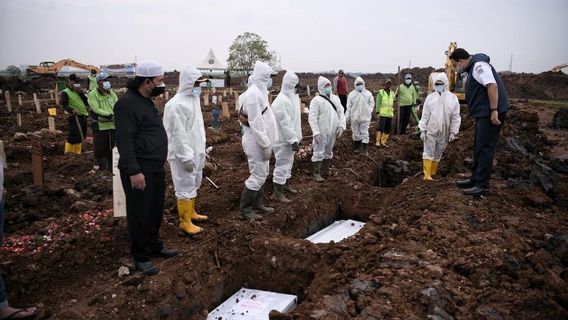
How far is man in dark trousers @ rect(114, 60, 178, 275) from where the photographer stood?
3656 millimetres

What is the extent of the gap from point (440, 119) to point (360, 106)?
9.56 ft

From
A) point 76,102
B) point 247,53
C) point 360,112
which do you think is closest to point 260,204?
point 360,112

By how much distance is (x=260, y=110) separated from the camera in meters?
5.30

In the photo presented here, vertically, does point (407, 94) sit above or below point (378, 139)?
above

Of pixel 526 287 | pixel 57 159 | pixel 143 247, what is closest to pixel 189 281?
pixel 143 247

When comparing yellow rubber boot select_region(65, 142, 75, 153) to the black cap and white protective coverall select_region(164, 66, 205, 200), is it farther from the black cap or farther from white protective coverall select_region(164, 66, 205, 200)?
the black cap

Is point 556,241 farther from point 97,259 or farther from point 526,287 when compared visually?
point 97,259

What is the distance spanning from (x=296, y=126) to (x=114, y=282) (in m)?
3.74

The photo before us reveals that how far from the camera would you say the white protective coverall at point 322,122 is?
734cm

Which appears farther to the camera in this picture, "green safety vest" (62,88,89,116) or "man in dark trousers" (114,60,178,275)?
"green safety vest" (62,88,89,116)

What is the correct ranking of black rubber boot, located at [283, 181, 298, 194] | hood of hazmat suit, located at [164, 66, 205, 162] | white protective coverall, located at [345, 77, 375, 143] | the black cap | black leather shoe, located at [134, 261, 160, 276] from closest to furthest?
1. black leather shoe, located at [134, 261, 160, 276]
2. hood of hazmat suit, located at [164, 66, 205, 162]
3. the black cap
4. black rubber boot, located at [283, 181, 298, 194]
5. white protective coverall, located at [345, 77, 375, 143]

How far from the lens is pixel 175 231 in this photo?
5047mm

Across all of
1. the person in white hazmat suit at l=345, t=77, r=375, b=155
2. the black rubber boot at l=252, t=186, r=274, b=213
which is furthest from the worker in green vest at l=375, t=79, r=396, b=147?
the black rubber boot at l=252, t=186, r=274, b=213

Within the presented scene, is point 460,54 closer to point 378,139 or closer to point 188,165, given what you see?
point 188,165
